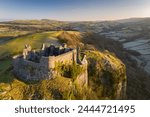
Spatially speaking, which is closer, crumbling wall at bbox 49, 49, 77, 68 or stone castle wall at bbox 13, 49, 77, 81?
stone castle wall at bbox 13, 49, 77, 81

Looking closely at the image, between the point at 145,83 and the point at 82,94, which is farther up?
the point at 82,94

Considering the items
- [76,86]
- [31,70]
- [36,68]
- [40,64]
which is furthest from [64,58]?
[31,70]

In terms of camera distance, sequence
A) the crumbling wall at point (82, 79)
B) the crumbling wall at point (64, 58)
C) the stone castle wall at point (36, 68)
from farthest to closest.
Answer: the crumbling wall at point (82, 79), the crumbling wall at point (64, 58), the stone castle wall at point (36, 68)

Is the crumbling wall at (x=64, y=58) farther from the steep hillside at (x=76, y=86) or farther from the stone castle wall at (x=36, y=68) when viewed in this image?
the steep hillside at (x=76, y=86)

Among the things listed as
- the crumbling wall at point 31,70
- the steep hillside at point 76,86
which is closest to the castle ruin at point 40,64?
the crumbling wall at point 31,70

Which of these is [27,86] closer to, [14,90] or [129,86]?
[14,90]

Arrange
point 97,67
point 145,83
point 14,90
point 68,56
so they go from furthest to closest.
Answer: point 145,83
point 97,67
point 68,56
point 14,90

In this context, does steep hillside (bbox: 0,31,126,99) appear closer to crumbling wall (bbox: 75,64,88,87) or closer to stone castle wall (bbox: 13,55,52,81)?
crumbling wall (bbox: 75,64,88,87)

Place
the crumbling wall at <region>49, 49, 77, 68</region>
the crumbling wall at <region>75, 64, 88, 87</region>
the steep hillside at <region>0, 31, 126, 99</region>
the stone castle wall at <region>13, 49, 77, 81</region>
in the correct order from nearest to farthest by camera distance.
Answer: the steep hillside at <region>0, 31, 126, 99</region>
the stone castle wall at <region>13, 49, 77, 81</region>
the crumbling wall at <region>49, 49, 77, 68</region>
the crumbling wall at <region>75, 64, 88, 87</region>

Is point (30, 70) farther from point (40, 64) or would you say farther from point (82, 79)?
point (82, 79)

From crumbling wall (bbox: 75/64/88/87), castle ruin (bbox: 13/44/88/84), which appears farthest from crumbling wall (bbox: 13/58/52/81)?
crumbling wall (bbox: 75/64/88/87)

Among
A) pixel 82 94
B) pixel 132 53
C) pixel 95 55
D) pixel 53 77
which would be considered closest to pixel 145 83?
pixel 95 55
